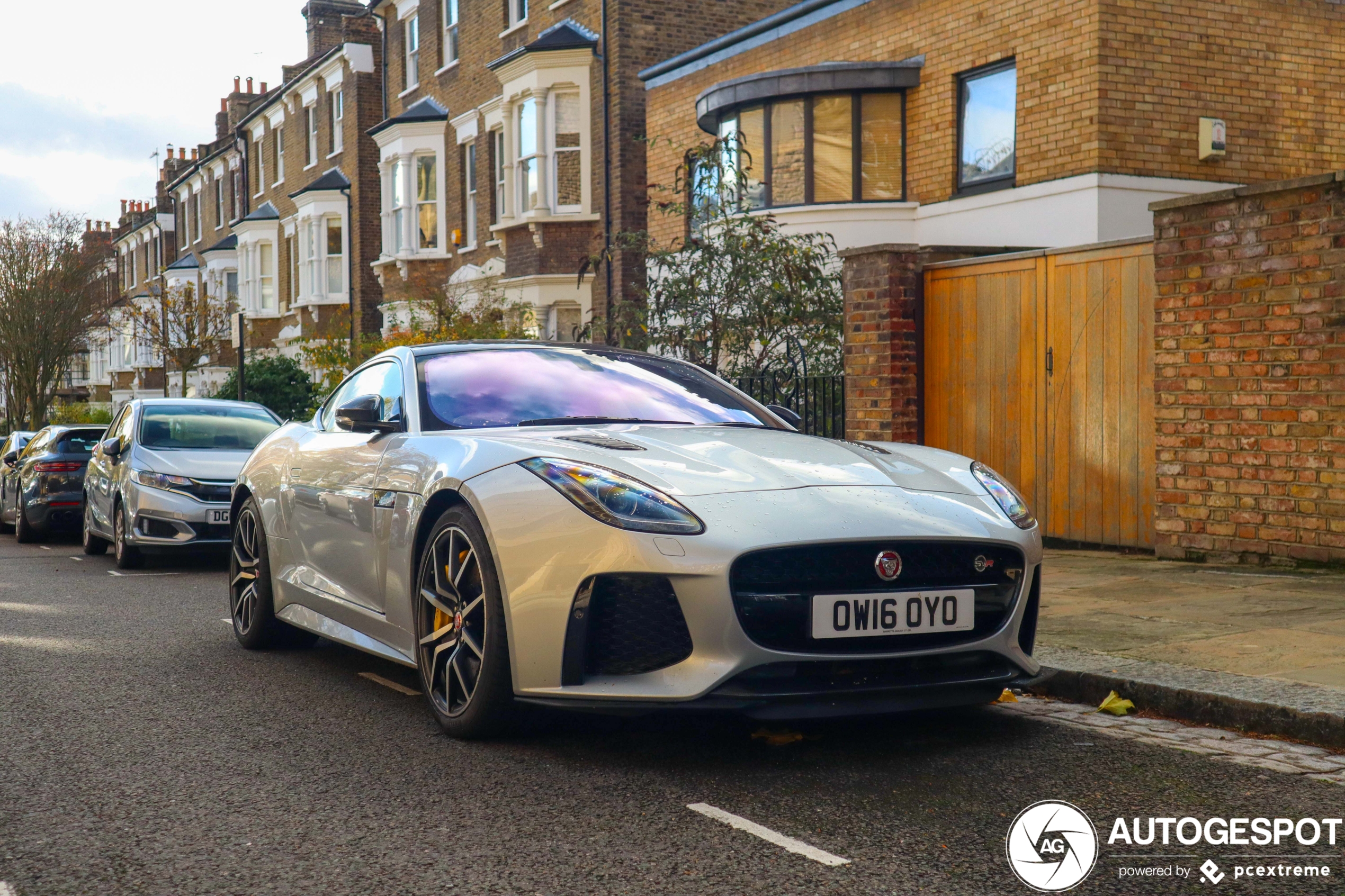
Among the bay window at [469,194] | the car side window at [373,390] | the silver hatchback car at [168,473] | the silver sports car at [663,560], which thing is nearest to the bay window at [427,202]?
the bay window at [469,194]

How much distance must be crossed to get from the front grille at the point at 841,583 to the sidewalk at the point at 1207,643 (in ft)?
3.50

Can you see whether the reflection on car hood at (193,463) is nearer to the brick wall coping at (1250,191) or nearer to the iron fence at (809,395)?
the iron fence at (809,395)

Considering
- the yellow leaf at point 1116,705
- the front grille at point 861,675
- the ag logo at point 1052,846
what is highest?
the front grille at point 861,675

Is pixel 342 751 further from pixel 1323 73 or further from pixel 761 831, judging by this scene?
pixel 1323 73

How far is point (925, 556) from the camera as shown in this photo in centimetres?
436

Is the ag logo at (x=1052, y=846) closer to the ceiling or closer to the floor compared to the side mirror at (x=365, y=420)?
closer to the floor

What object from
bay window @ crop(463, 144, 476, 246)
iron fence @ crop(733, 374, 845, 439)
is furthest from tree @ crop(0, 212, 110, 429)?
iron fence @ crop(733, 374, 845, 439)

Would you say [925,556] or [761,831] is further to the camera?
[925,556]

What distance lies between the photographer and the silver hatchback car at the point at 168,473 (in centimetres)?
1134

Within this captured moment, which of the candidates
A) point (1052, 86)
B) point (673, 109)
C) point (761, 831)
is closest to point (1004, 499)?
point (761, 831)

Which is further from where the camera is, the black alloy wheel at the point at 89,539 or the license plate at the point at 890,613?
the black alloy wheel at the point at 89,539

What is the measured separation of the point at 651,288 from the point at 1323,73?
29.0 ft

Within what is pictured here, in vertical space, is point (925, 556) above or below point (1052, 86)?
below

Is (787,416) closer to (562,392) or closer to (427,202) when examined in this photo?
(562,392)
